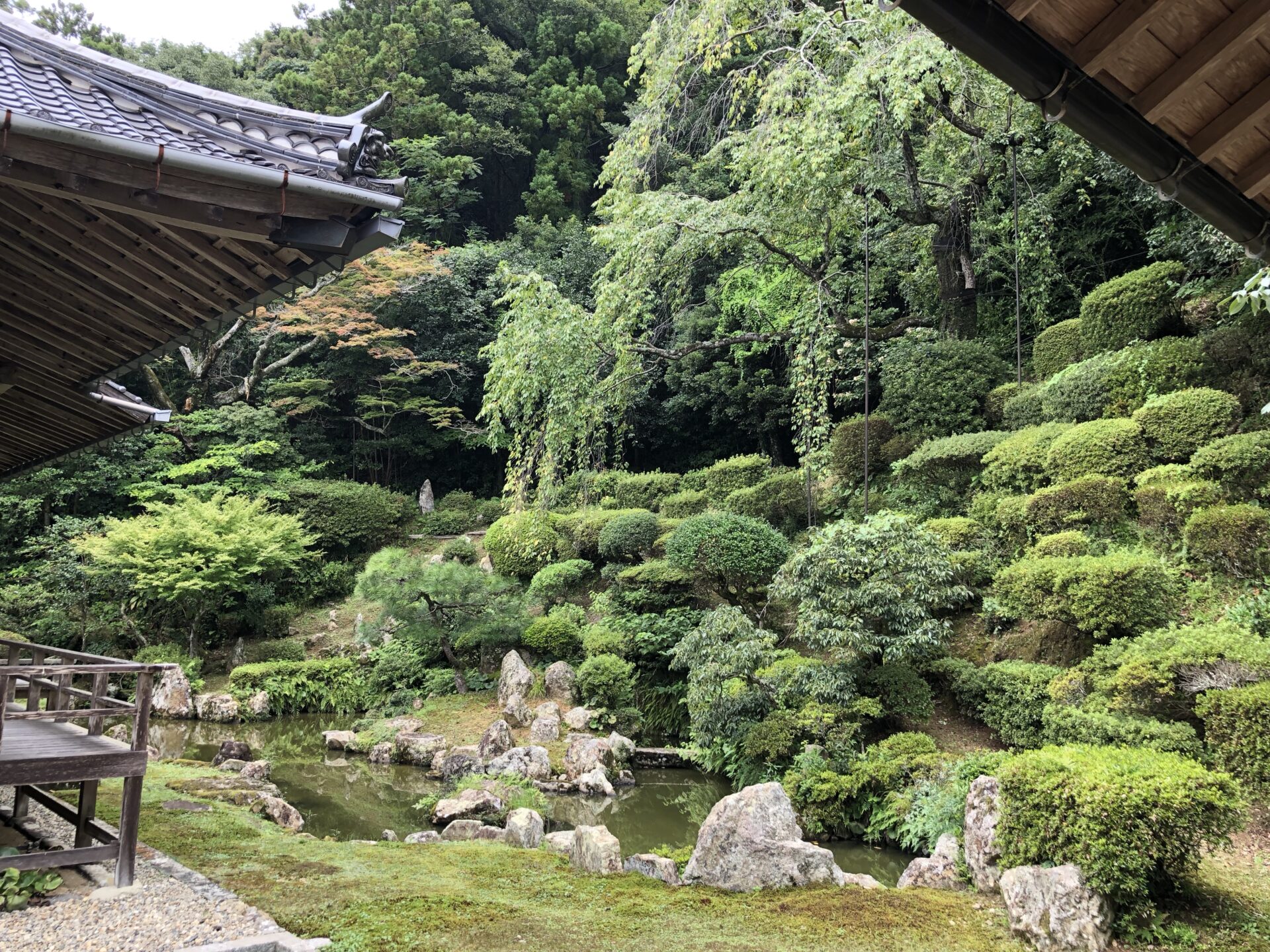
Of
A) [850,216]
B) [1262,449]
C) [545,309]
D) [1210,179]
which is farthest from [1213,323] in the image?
[1210,179]

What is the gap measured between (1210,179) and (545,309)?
25.3 ft

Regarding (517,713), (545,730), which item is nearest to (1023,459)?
(545,730)

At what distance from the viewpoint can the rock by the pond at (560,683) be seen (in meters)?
10.2

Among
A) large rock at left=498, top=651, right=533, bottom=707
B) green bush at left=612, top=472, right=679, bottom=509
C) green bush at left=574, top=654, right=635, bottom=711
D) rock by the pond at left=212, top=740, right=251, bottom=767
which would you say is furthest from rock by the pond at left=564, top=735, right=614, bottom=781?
green bush at left=612, top=472, right=679, bottom=509

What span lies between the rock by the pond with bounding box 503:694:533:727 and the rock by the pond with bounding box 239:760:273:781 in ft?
9.07

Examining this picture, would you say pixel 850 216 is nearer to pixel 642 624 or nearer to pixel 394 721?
pixel 642 624

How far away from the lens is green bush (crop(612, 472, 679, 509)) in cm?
1441

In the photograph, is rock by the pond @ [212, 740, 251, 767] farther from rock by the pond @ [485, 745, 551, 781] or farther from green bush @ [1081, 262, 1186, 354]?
green bush @ [1081, 262, 1186, 354]

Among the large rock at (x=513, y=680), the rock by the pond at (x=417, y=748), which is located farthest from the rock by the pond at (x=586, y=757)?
the large rock at (x=513, y=680)

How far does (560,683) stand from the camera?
10242 millimetres

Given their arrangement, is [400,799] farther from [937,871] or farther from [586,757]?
[937,871]

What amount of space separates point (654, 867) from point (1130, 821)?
2.51 meters

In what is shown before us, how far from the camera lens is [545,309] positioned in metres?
8.90

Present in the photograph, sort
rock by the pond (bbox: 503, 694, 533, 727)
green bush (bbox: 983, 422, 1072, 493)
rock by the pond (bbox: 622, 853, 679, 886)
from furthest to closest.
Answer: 1. rock by the pond (bbox: 503, 694, 533, 727)
2. green bush (bbox: 983, 422, 1072, 493)
3. rock by the pond (bbox: 622, 853, 679, 886)
